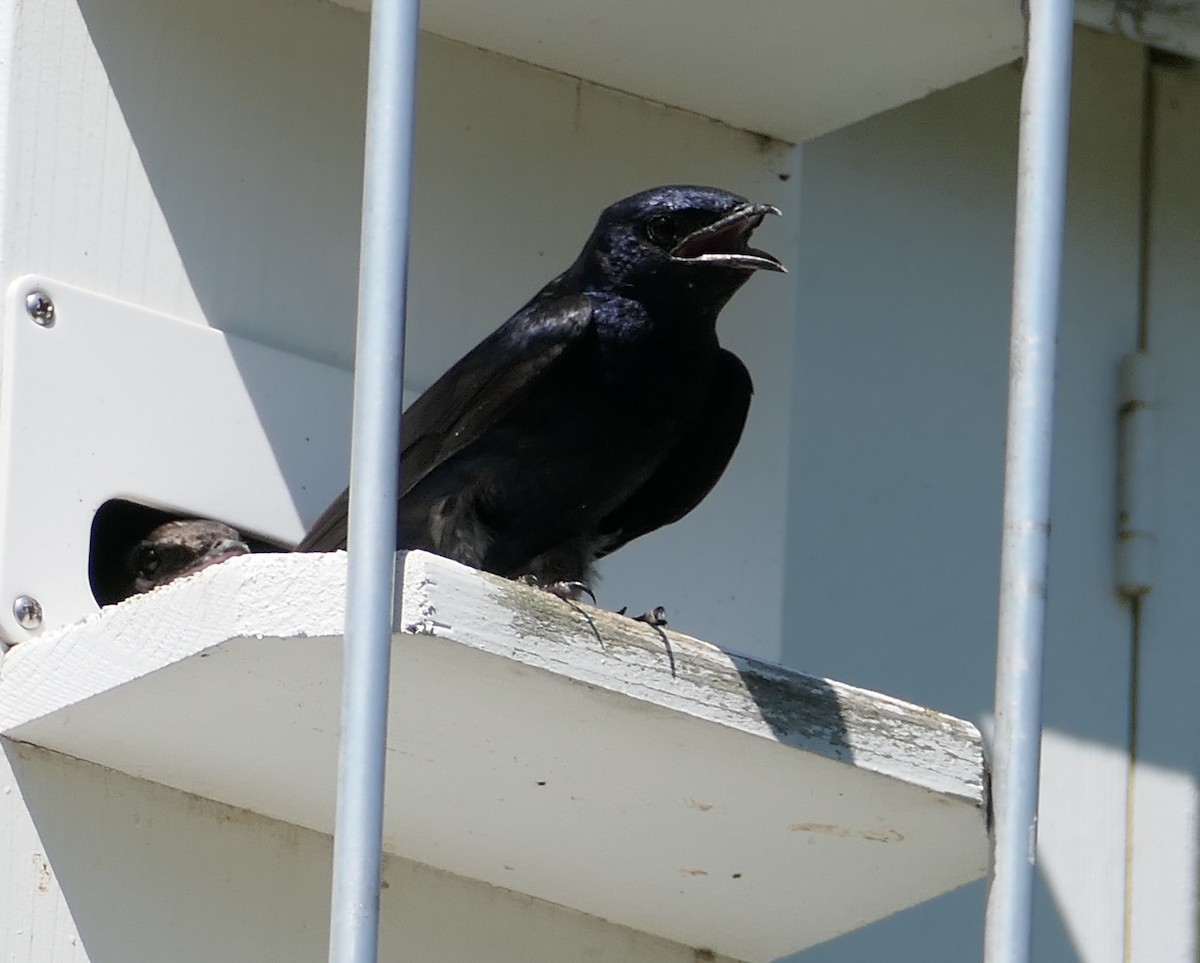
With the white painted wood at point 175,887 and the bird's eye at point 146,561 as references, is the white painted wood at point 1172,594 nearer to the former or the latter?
the white painted wood at point 175,887

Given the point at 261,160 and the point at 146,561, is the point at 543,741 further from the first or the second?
the point at 261,160

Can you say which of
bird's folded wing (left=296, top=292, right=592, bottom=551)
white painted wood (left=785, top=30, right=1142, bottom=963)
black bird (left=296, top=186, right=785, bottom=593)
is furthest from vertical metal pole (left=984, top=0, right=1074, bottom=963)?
white painted wood (left=785, top=30, right=1142, bottom=963)

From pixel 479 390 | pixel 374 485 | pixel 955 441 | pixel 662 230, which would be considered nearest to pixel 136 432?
pixel 479 390

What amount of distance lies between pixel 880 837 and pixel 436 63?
1.07m

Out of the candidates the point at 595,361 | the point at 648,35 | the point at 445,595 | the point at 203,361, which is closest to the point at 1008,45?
the point at 648,35

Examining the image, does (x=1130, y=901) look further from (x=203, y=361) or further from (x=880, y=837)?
(x=203, y=361)

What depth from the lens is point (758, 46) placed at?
289 cm

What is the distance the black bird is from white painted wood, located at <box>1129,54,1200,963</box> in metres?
0.85

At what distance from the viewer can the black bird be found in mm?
2609

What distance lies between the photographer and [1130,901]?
3.27 metres

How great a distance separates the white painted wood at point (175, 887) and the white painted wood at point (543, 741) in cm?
3

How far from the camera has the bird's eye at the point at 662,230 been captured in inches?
110

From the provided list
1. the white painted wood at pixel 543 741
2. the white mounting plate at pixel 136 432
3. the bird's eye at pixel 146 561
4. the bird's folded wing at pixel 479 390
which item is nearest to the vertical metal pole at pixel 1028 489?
the white painted wood at pixel 543 741

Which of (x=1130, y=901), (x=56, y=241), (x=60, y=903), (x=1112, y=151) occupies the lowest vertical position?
(x=60, y=903)
